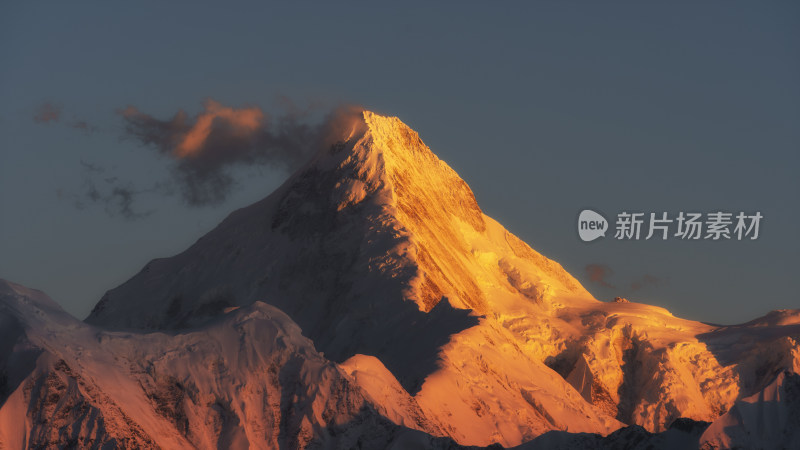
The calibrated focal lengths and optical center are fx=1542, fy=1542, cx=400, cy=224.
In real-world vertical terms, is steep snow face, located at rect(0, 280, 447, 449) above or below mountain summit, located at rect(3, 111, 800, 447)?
below

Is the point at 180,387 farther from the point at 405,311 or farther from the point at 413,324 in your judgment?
the point at 405,311

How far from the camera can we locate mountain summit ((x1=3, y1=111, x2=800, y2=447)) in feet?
463

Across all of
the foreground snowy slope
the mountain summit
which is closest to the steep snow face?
the mountain summit

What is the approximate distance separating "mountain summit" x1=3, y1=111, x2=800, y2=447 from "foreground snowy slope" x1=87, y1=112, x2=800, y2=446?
220mm

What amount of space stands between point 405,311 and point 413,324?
3.00 meters

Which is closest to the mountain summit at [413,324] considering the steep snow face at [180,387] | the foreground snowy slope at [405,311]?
the foreground snowy slope at [405,311]

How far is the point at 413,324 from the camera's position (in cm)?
15912

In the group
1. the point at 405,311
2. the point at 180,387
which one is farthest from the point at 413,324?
the point at 180,387

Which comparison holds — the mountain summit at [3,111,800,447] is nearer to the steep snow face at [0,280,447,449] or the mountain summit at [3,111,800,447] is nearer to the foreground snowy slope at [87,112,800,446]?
the foreground snowy slope at [87,112,800,446]

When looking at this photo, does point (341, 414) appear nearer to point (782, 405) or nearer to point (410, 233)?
point (782, 405)

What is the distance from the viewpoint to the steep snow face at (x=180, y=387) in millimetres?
103562

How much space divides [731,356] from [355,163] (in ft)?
173

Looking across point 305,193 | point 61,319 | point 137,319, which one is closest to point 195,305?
point 137,319

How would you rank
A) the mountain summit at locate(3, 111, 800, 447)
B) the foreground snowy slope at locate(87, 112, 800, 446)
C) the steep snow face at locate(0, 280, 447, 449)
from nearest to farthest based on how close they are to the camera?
the steep snow face at locate(0, 280, 447, 449), the mountain summit at locate(3, 111, 800, 447), the foreground snowy slope at locate(87, 112, 800, 446)
